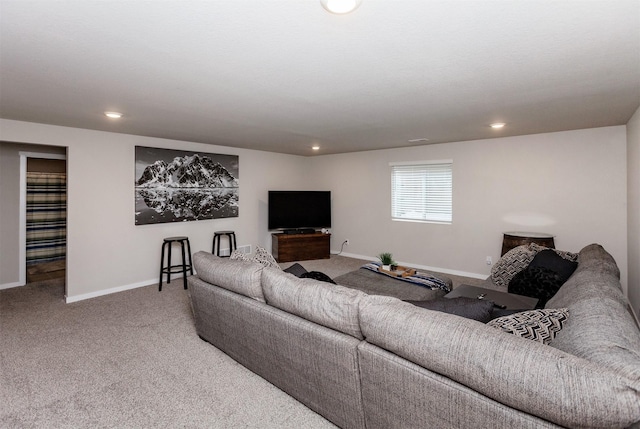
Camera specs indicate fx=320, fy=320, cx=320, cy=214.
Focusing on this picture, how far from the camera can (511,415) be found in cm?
116

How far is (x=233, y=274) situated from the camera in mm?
2416

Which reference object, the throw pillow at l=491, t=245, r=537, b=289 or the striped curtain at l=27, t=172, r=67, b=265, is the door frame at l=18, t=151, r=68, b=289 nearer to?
the striped curtain at l=27, t=172, r=67, b=265

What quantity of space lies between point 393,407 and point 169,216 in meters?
4.39

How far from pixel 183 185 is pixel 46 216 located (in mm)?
2276

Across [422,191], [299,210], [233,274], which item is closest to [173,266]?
[299,210]

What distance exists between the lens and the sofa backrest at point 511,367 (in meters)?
0.98

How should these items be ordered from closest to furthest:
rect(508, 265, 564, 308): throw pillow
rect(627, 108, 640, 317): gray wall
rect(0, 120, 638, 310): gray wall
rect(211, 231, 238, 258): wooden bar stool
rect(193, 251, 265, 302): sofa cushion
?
rect(193, 251, 265, 302): sofa cushion → rect(508, 265, 564, 308): throw pillow → rect(627, 108, 640, 317): gray wall → rect(0, 120, 638, 310): gray wall → rect(211, 231, 238, 258): wooden bar stool

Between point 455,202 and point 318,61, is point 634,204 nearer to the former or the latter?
point 455,202

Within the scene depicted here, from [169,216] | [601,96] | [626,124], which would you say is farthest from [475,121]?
[169,216]

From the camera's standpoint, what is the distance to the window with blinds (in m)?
5.38

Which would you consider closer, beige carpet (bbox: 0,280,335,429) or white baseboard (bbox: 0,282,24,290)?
beige carpet (bbox: 0,280,335,429)

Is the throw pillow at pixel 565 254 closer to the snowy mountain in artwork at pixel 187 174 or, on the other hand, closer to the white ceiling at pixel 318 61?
the white ceiling at pixel 318 61

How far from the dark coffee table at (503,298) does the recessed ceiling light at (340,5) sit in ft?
7.61

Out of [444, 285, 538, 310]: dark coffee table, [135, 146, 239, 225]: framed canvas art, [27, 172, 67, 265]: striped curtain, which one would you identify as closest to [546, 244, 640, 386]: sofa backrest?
[444, 285, 538, 310]: dark coffee table
